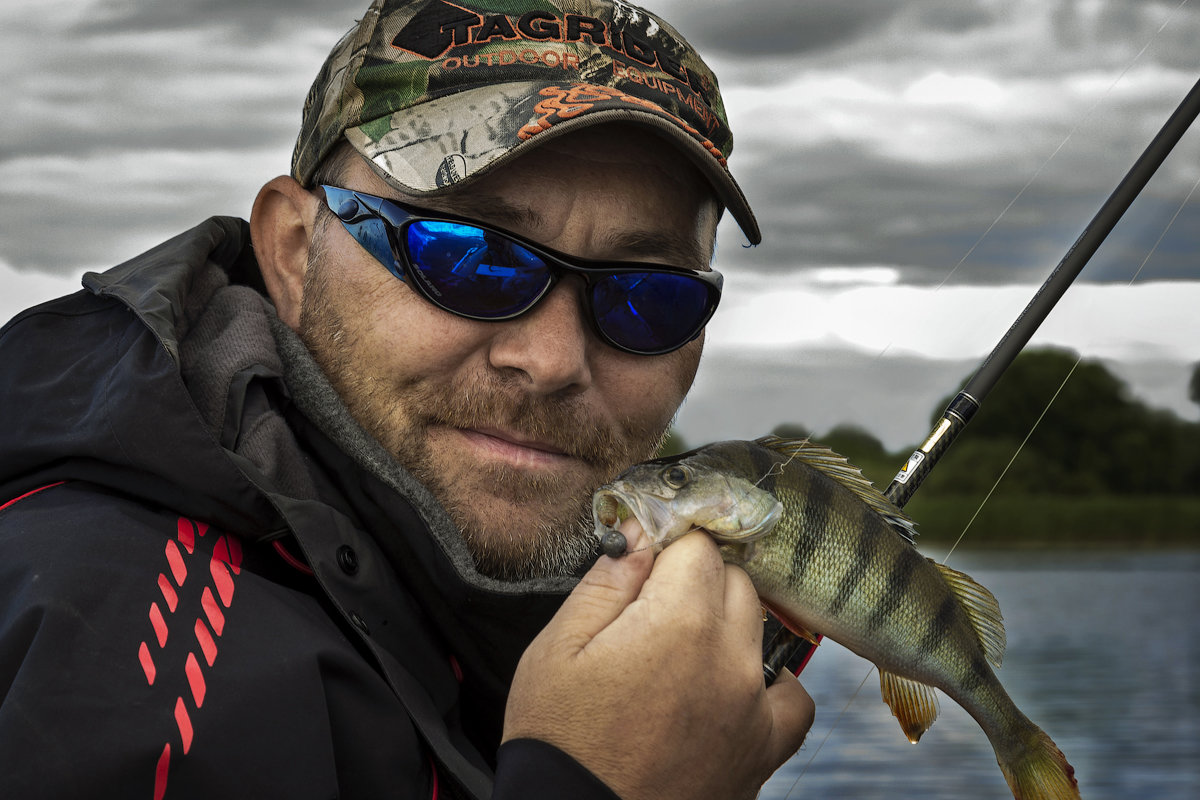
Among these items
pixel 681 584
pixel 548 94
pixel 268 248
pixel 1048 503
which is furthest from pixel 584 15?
pixel 1048 503

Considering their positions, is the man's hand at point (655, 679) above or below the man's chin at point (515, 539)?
above

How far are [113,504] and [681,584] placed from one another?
3.32 ft

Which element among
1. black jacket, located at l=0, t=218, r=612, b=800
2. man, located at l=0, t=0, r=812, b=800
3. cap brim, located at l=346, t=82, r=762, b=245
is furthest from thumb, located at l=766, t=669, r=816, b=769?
cap brim, located at l=346, t=82, r=762, b=245

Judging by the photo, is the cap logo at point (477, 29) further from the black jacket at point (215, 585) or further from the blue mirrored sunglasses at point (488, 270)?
the black jacket at point (215, 585)

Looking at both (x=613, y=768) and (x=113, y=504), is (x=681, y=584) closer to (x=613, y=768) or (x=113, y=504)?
(x=613, y=768)

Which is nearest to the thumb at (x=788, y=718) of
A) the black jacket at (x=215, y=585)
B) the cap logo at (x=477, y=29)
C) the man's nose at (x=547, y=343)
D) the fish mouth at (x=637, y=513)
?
the fish mouth at (x=637, y=513)

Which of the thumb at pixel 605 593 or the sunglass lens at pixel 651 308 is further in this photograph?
the sunglass lens at pixel 651 308

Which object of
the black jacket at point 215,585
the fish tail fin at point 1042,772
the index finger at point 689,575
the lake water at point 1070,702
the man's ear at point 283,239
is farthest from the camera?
the lake water at point 1070,702

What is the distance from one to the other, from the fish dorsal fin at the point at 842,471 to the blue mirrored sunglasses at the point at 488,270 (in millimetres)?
541

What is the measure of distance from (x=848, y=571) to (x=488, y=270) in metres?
1.07

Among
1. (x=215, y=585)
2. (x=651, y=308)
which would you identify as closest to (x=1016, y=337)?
(x=651, y=308)

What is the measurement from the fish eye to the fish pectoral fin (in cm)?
77

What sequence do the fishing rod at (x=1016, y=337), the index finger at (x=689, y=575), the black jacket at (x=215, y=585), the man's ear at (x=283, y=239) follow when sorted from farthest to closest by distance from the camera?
1. the man's ear at (x=283, y=239)
2. the fishing rod at (x=1016, y=337)
3. the index finger at (x=689, y=575)
4. the black jacket at (x=215, y=585)

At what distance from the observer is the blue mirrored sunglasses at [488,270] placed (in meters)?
2.40
